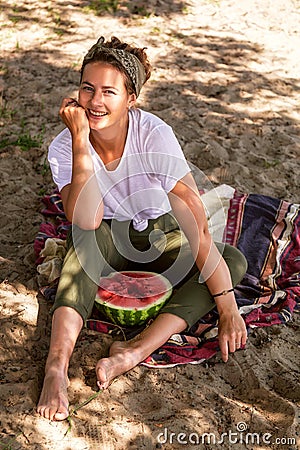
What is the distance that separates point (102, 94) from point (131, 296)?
3.89 ft

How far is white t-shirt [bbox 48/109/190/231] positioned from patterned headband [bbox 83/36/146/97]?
0.74ft

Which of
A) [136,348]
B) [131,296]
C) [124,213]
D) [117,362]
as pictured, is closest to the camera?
[117,362]

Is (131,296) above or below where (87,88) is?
below

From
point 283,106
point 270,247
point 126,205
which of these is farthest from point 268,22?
Answer: point 126,205

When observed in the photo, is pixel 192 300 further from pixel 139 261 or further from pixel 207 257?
pixel 139 261

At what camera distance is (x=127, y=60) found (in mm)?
3693

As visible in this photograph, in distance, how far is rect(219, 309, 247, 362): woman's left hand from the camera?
3717mm

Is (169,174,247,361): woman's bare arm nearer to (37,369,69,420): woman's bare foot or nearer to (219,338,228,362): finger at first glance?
(219,338,228,362): finger

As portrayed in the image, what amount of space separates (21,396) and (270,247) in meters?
2.10

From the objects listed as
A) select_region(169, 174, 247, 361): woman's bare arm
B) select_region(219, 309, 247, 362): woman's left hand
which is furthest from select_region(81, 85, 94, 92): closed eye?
select_region(219, 309, 247, 362): woman's left hand

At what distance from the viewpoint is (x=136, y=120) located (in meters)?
3.89

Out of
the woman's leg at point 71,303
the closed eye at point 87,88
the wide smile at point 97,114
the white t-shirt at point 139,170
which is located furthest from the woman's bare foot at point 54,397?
the closed eye at point 87,88

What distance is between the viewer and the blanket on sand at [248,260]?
3826mm

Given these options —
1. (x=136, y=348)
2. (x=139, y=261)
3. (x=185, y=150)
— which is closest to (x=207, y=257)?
(x=139, y=261)
